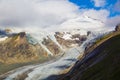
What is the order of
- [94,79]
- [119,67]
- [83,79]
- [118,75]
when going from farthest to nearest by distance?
[83,79], [94,79], [119,67], [118,75]

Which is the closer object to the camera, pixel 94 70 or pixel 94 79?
pixel 94 79

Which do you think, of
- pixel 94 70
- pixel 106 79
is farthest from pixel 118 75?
pixel 94 70

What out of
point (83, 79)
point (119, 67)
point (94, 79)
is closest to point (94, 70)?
point (83, 79)

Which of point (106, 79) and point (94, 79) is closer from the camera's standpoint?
point (106, 79)

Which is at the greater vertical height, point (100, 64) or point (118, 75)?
point (100, 64)

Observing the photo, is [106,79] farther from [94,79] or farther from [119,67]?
[94,79]

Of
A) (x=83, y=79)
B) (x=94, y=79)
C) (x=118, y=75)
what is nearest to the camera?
(x=118, y=75)

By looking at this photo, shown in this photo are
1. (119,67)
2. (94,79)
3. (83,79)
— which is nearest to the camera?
(119,67)

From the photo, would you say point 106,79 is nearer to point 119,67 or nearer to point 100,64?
point 119,67

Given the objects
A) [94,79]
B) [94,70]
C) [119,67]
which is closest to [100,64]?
[94,70]
